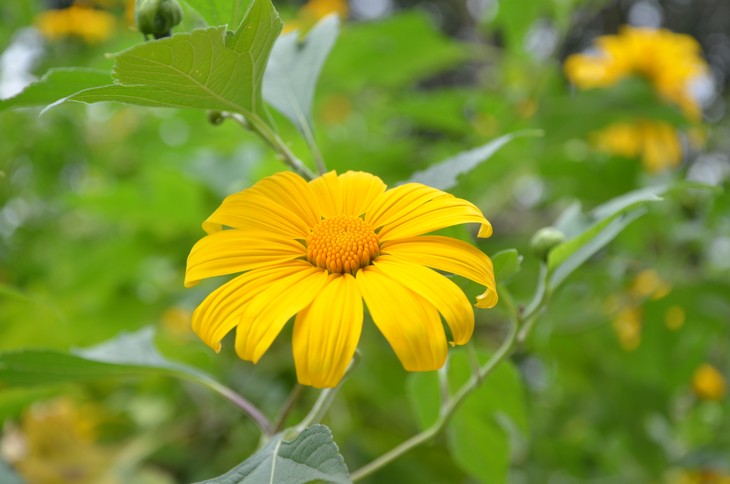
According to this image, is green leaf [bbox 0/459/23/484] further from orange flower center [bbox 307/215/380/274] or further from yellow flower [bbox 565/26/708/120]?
yellow flower [bbox 565/26/708/120]

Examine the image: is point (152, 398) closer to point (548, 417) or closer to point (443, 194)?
point (548, 417)

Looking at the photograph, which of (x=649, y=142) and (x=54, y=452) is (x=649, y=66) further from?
(x=54, y=452)

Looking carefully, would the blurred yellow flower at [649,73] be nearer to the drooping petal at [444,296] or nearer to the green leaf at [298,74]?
the green leaf at [298,74]

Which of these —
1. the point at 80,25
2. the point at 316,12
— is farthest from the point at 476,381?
the point at 80,25

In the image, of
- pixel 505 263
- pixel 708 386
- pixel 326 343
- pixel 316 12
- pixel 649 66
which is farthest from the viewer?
pixel 316 12

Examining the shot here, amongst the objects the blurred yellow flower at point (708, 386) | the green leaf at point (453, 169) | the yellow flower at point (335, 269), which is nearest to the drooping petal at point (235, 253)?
the yellow flower at point (335, 269)

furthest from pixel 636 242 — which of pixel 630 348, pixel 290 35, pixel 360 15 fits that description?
pixel 360 15

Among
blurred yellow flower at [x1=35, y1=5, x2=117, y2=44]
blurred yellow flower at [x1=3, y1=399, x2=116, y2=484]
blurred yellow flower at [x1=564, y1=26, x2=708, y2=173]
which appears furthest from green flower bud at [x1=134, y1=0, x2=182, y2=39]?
blurred yellow flower at [x1=35, y1=5, x2=117, y2=44]

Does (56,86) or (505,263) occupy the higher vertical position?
(56,86)
